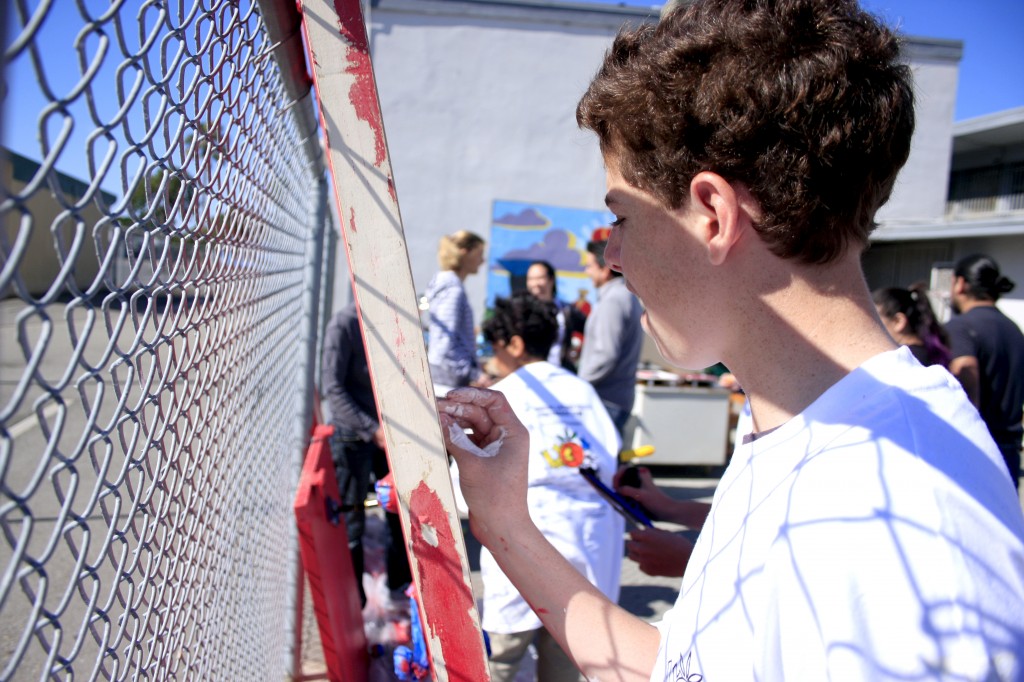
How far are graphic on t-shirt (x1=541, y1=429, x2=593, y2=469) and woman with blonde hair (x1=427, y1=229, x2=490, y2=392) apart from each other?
80.4 inches

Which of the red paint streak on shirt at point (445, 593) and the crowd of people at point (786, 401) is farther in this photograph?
the red paint streak on shirt at point (445, 593)

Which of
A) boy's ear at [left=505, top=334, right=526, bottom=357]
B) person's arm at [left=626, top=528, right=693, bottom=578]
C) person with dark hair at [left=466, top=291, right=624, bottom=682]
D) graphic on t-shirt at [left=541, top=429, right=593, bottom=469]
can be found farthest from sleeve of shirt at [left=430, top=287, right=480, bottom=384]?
person's arm at [left=626, top=528, right=693, bottom=578]

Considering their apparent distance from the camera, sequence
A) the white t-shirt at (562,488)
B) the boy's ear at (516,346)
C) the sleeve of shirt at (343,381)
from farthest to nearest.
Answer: the sleeve of shirt at (343,381) → the boy's ear at (516,346) → the white t-shirt at (562,488)

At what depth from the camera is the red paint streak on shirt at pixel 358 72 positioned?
0.91 metres

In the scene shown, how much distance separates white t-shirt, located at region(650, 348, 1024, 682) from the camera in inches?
24.8

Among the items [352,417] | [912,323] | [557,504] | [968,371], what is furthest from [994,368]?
[352,417]

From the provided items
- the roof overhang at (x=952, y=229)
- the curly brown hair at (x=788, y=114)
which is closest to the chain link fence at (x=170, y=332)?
the curly brown hair at (x=788, y=114)

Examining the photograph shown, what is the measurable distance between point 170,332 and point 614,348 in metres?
3.67

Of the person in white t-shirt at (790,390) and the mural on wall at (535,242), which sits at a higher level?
the mural on wall at (535,242)

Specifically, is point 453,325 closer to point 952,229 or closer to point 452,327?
point 452,327

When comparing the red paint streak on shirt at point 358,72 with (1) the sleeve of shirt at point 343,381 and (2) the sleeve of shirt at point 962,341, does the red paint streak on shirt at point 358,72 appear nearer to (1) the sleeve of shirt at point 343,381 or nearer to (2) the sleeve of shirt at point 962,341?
(1) the sleeve of shirt at point 343,381

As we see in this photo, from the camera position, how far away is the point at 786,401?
93 cm

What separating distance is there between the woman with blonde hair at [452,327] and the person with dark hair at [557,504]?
6.27 ft

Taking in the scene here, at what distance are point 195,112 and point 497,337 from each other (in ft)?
7.28
